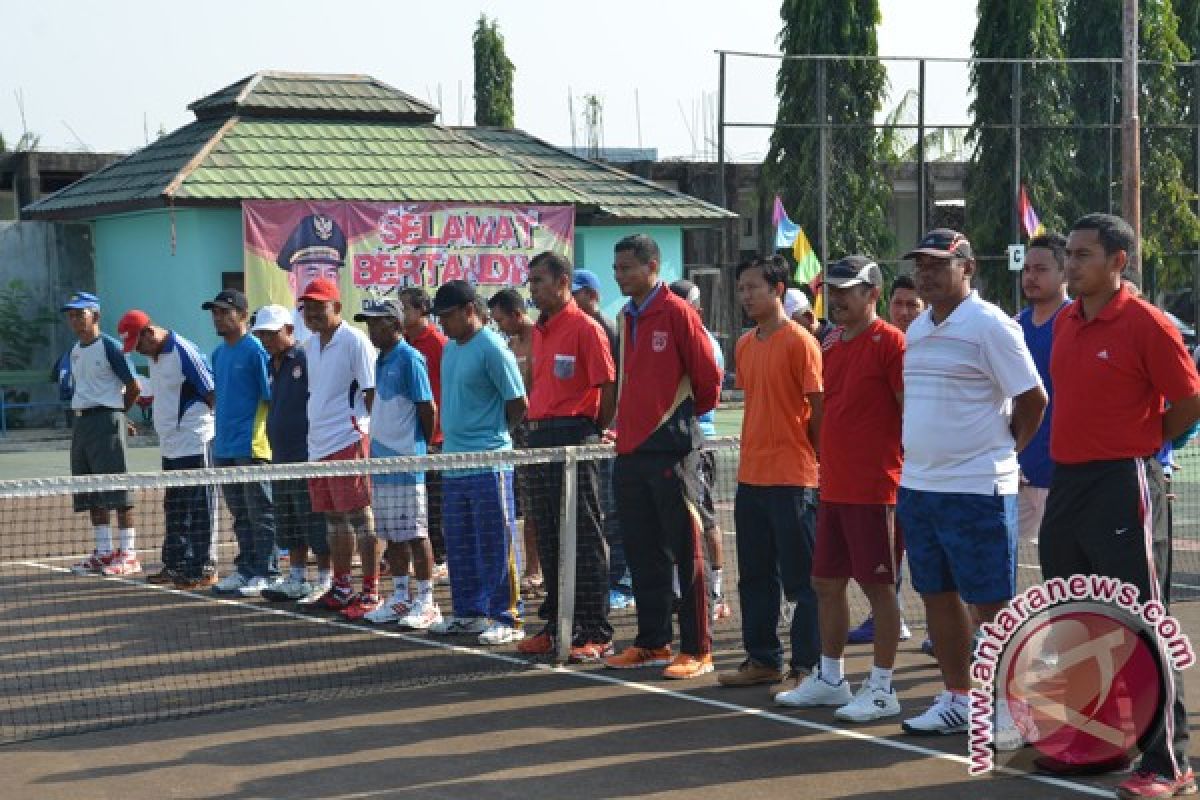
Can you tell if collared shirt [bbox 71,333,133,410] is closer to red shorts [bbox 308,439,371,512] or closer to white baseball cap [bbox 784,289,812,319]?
red shorts [bbox 308,439,371,512]

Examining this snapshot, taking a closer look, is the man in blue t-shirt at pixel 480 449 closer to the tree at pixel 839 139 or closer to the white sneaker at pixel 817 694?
the white sneaker at pixel 817 694

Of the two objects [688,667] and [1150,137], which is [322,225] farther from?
[688,667]

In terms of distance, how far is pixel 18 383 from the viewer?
93.3ft

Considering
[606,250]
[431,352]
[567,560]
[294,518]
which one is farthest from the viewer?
[606,250]

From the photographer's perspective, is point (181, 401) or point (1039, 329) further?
point (181, 401)

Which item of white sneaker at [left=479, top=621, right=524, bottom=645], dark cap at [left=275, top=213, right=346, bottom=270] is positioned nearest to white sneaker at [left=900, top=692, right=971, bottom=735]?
white sneaker at [left=479, top=621, right=524, bottom=645]

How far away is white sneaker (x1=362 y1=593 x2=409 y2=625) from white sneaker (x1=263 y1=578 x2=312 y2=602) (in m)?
1.01

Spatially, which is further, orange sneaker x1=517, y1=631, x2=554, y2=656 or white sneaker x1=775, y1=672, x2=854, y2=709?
orange sneaker x1=517, y1=631, x2=554, y2=656

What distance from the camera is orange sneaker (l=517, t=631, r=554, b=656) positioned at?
32.7 feet

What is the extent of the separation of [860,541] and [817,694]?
2.84ft

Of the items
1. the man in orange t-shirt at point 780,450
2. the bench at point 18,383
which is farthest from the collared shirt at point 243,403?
the bench at point 18,383

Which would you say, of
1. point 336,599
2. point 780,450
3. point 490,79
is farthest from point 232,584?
point 490,79

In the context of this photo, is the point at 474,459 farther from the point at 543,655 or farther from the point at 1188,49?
the point at 1188,49

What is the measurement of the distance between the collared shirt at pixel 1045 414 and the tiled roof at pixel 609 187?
829 inches
